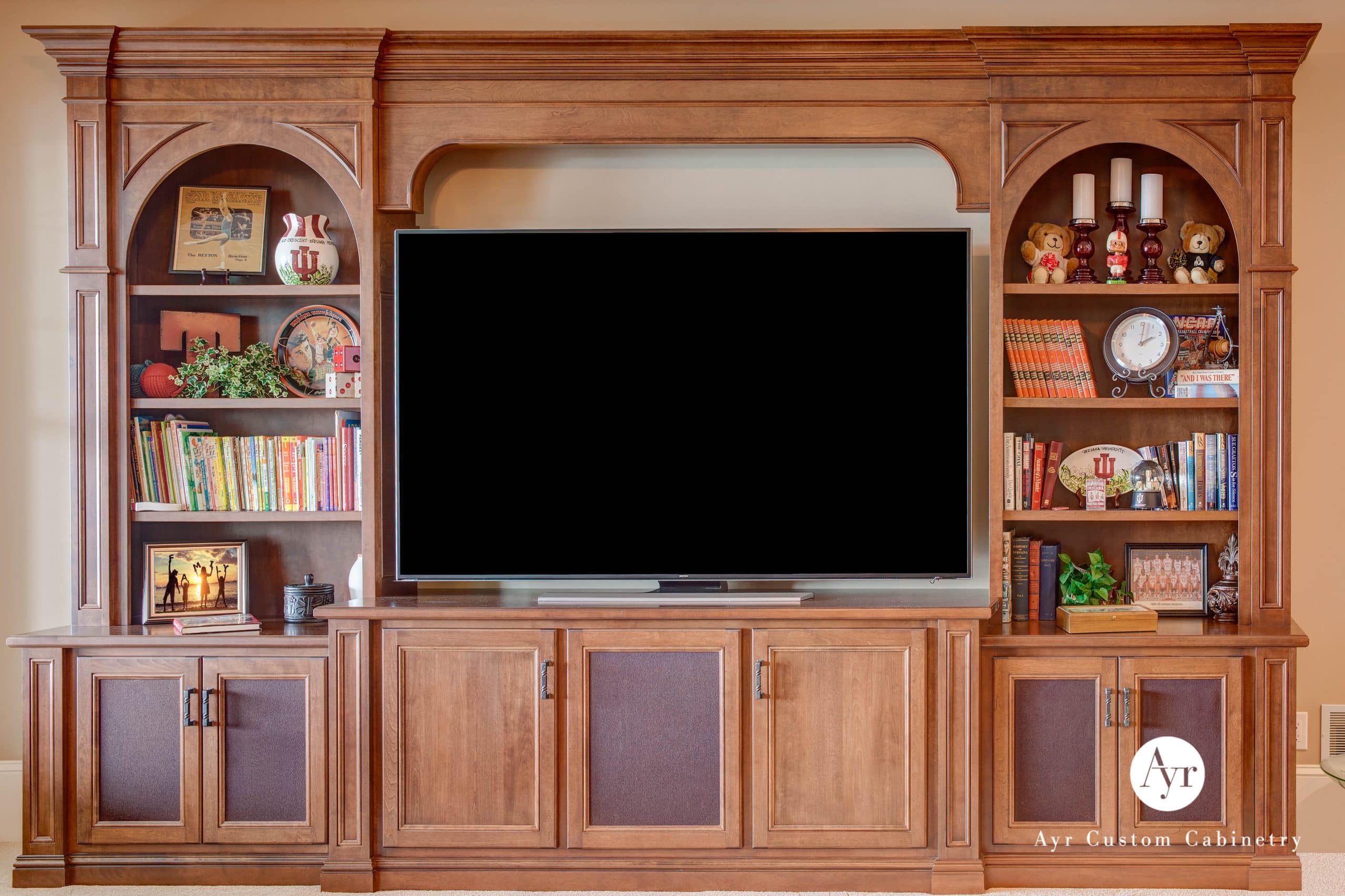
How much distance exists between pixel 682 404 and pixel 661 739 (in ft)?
3.25

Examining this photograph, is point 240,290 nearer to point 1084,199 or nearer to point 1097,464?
point 1084,199

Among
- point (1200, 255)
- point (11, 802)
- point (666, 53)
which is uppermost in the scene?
point (666, 53)

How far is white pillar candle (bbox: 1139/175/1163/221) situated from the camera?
9.30 feet

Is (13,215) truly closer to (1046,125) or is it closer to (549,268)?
(549,268)

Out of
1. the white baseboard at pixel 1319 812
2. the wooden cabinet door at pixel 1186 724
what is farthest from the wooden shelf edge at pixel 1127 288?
the white baseboard at pixel 1319 812

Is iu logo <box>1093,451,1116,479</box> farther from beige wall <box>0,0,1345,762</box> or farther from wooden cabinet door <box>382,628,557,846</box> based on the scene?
wooden cabinet door <box>382,628,557,846</box>

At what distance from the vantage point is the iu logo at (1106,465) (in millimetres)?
2936

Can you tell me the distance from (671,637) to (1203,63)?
7.63 ft

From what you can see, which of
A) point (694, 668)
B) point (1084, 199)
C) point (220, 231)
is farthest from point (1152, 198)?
point (220, 231)

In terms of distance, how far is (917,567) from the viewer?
2.77 meters

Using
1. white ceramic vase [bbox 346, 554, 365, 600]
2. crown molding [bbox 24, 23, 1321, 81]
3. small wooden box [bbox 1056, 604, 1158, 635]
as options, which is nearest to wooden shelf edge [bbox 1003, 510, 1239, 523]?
small wooden box [bbox 1056, 604, 1158, 635]

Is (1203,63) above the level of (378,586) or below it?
above

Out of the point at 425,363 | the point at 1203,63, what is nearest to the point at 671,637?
the point at 425,363

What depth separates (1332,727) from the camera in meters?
3.00
